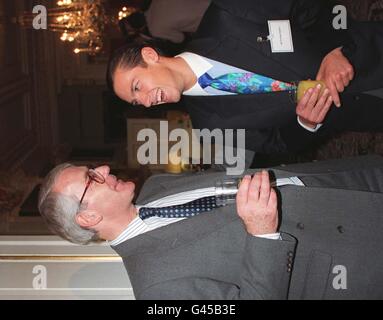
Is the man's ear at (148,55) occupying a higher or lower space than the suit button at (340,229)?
higher

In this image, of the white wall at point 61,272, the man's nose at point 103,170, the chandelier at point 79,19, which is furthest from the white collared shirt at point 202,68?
the chandelier at point 79,19

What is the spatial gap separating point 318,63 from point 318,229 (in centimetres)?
69

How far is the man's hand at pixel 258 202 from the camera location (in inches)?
54.4

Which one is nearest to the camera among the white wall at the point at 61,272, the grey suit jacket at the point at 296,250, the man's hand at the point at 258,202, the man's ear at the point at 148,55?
the man's hand at the point at 258,202

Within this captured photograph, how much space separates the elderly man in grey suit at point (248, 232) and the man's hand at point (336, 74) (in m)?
0.32

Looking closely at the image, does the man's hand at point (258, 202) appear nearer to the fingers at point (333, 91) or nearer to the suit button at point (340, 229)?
the suit button at point (340, 229)

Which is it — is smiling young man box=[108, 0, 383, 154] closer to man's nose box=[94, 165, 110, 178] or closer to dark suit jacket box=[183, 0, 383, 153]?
dark suit jacket box=[183, 0, 383, 153]

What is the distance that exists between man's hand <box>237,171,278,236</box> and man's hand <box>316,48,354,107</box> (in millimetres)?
565

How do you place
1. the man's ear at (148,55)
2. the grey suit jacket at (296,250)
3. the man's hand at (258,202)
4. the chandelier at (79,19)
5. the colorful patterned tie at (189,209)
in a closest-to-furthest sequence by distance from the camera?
the man's hand at (258,202) < the grey suit jacket at (296,250) < the colorful patterned tie at (189,209) < the man's ear at (148,55) < the chandelier at (79,19)

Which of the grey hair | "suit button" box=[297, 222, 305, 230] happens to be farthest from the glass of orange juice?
the grey hair

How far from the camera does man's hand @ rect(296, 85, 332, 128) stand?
1.75 meters

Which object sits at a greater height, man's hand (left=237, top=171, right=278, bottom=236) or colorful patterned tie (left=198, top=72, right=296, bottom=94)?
colorful patterned tie (left=198, top=72, right=296, bottom=94)

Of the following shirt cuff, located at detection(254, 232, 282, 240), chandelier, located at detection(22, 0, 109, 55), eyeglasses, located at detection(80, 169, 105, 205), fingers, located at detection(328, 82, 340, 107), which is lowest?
shirt cuff, located at detection(254, 232, 282, 240)

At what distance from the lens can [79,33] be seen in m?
5.82
